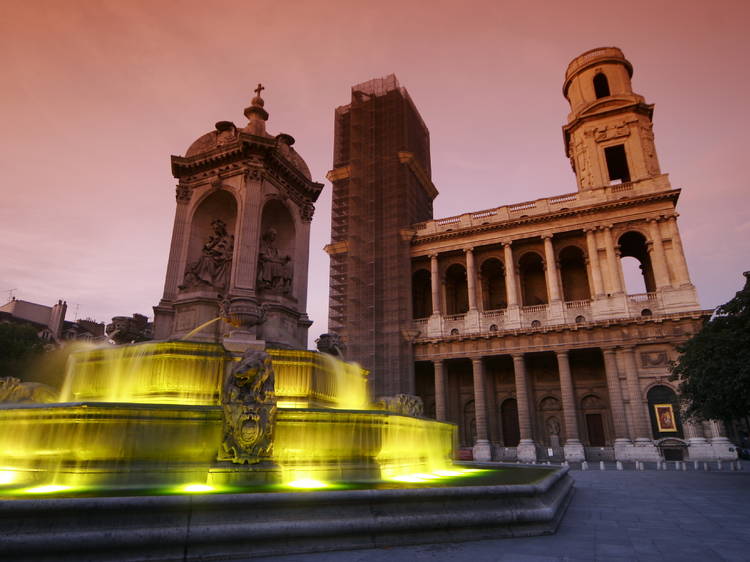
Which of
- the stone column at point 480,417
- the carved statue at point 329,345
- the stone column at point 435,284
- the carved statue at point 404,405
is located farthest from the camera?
the stone column at point 435,284

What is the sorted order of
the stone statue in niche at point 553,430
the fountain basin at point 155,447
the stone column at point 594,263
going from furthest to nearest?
the stone statue in niche at point 553,430 → the stone column at point 594,263 → the fountain basin at point 155,447

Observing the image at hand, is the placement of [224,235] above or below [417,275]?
below

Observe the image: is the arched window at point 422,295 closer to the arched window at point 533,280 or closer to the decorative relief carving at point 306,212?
the arched window at point 533,280

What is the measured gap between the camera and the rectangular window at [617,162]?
37.5 m

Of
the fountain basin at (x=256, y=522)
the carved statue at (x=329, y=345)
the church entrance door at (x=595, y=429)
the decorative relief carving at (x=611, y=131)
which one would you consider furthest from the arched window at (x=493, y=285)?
the fountain basin at (x=256, y=522)

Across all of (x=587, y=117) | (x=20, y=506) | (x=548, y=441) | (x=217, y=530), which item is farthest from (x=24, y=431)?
(x=587, y=117)

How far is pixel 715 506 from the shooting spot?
8.49m

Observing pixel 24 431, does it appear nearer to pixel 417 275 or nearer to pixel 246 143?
pixel 246 143

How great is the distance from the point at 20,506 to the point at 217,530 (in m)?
1.61

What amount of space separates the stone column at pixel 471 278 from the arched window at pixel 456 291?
353cm

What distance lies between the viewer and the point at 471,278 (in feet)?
118

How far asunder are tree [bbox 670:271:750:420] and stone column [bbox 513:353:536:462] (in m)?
14.4

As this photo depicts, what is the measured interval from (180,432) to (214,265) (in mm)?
5596

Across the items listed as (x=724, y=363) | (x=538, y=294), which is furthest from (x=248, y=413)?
(x=538, y=294)
